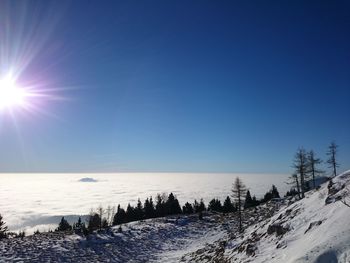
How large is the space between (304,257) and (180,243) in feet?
132

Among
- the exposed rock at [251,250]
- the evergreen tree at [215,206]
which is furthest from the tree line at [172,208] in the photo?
the exposed rock at [251,250]

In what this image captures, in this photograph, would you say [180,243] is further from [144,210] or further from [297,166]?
[144,210]

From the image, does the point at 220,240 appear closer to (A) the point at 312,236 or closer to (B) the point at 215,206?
(A) the point at 312,236

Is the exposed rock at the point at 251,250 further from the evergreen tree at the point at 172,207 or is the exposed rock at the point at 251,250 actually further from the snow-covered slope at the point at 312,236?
the evergreen tree at the point at 172,207

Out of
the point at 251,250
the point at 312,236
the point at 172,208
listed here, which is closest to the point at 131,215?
the point at 172,208

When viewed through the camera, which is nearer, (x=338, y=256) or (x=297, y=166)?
(x=338, y=256)

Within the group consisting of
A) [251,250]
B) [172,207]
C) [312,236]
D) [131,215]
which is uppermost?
[312,236]

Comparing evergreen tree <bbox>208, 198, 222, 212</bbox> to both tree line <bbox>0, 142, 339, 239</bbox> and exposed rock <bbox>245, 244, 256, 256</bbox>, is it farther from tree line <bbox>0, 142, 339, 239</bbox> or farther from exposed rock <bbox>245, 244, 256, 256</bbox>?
exposed rock <bbox>245, 244, 256, 256</bbox>

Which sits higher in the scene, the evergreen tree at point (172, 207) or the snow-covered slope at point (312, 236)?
the snow-covered slope at point (312, 236)

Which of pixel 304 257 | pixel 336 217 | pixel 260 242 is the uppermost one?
pixel 336 217

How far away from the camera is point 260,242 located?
2533 cm

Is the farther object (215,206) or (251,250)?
(215,206)

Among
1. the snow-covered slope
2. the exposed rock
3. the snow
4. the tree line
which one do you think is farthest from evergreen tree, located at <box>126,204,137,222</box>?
the exposed rock

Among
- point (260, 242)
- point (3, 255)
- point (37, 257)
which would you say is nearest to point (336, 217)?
point (260, 242)
